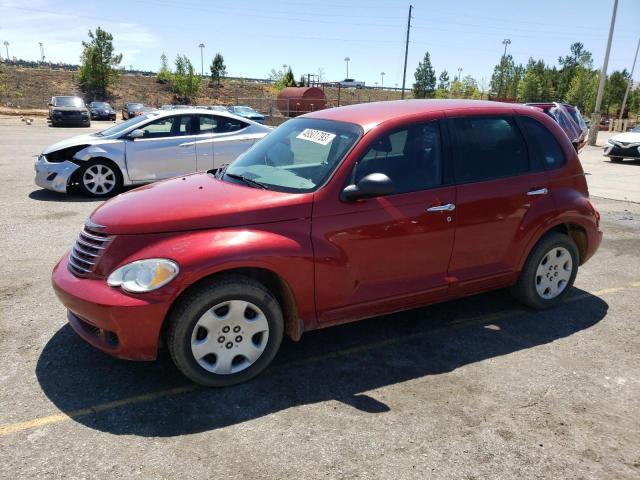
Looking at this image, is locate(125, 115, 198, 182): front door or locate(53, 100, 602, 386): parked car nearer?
locate(53, 100, 602, 386): parked car

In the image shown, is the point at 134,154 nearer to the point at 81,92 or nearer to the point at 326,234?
the point at 326,234

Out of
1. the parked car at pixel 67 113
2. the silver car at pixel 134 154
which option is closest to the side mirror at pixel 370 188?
the silver car at pixel 134 154

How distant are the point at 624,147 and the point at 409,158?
17218 millimetres

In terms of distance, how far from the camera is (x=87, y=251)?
3396 millimetres

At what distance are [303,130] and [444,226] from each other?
1.40 m

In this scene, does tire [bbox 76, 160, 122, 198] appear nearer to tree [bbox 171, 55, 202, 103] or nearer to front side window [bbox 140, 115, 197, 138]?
front side window [bbox 140, 115, 197, 138]

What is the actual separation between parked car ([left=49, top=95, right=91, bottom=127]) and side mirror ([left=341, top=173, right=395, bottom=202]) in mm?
29749

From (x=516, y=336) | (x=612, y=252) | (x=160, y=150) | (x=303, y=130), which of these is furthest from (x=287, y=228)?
(x=160, y=150)

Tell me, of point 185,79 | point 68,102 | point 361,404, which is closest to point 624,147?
point 361,404

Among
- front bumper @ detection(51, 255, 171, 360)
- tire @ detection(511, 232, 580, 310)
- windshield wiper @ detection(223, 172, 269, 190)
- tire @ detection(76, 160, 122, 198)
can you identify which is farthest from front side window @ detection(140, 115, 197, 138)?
tire @ detection(511, 232, 580, 310)

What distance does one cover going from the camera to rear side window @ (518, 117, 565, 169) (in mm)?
4445

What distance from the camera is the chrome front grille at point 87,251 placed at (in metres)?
3.30

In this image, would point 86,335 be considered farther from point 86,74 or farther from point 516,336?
point 86,74

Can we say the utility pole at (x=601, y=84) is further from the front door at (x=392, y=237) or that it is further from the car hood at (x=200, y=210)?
the car hood at (x=200, y=210)
